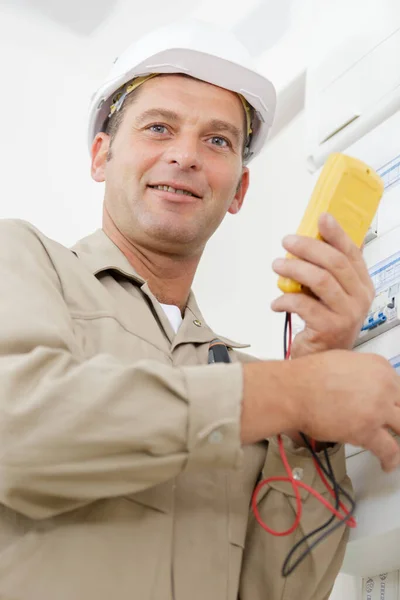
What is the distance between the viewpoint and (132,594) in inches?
41.9

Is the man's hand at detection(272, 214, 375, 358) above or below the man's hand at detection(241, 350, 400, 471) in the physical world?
above

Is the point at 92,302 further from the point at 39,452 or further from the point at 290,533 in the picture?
the point at 290,533

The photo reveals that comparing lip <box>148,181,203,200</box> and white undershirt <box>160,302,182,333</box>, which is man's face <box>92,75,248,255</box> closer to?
lip <box>148,181,203,200</box>

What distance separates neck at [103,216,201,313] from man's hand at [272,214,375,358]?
450mm

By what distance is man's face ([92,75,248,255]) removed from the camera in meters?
1.53

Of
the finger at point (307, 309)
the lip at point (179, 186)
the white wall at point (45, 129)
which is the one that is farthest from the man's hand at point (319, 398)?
the white wall at point (45, 129)

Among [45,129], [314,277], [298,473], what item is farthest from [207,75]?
[45,129]

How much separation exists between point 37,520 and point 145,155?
0.75 meters

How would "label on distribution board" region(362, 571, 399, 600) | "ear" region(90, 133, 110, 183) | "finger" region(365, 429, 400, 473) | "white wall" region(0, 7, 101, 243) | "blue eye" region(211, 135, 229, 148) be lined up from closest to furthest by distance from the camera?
1. "finger" region(365, 429, 400, 473)
2. "label on distribution board" region(362, 571, 399, 600)
3. "blue eye" region(211, 135, 229, 148)
4. "ear" region(90, 133, 110, 183)
5. "white wall" region(0, 7, 101, 243)

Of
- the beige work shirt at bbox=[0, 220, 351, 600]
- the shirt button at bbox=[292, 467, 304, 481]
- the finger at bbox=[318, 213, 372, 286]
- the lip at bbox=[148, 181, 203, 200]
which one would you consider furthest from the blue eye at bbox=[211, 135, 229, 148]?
the shirt button at bbox=[292, 467, 304, 481]

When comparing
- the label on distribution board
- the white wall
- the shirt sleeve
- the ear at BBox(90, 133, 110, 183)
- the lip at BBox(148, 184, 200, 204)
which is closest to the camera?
the shirt sleeve

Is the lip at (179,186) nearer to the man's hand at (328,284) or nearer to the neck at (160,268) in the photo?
the neck at (160,268)

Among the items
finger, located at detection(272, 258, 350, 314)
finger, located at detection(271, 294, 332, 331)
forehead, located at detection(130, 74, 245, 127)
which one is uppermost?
forehead, located at detection(130, 74, 245, 127)

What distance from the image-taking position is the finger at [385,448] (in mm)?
1056
